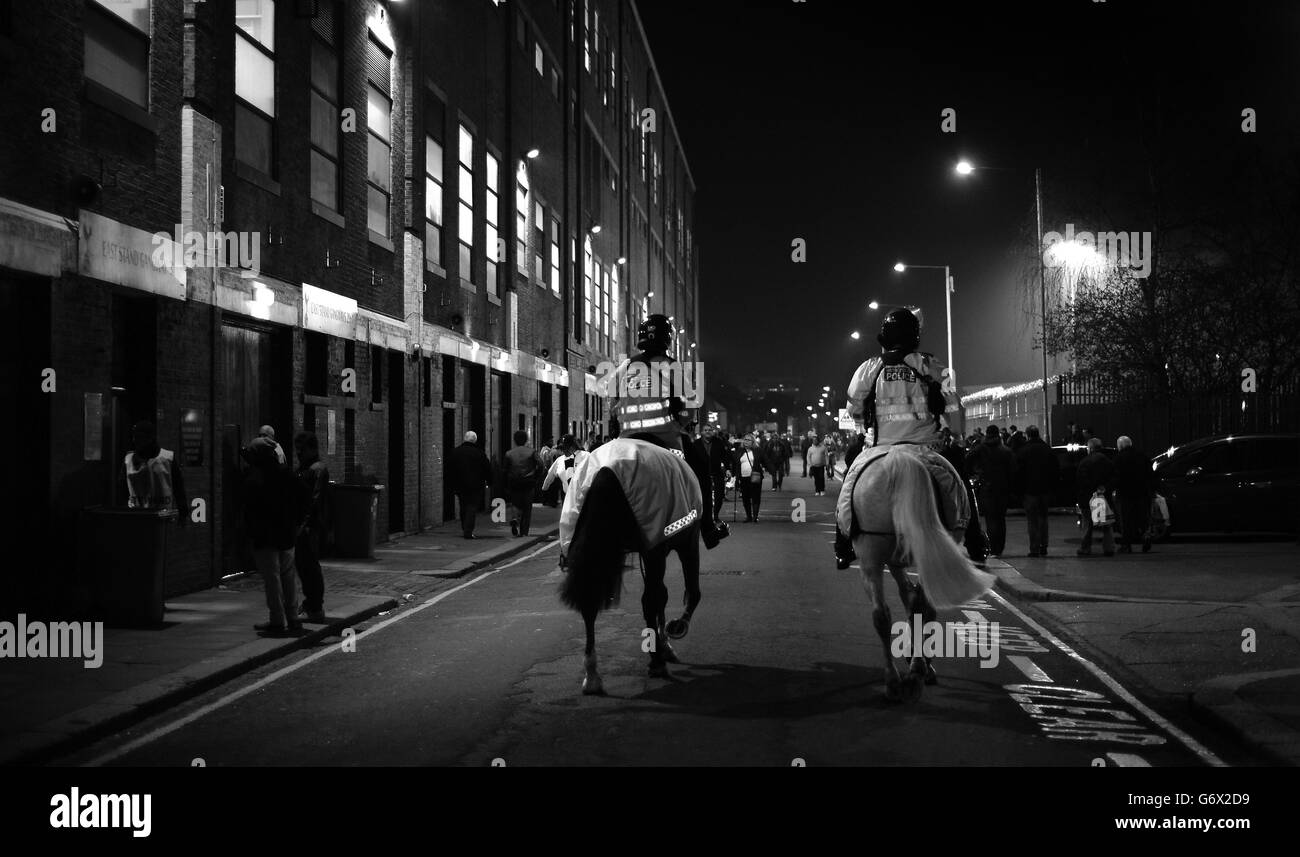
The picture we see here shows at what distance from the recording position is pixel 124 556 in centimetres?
1040

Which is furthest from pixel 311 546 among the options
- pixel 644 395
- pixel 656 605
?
pixel 656 605

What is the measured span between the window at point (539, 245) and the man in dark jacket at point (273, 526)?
2235 centimetres

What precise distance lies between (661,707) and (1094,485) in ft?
38.9

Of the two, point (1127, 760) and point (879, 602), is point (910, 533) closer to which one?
point (879, 602)

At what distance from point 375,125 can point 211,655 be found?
12.8 metres

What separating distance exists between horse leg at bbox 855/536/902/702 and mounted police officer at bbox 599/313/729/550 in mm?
1343

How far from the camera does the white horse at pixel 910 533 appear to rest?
6938 millimetres

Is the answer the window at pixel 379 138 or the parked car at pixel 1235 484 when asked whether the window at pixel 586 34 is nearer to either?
the window at pixel 379 138

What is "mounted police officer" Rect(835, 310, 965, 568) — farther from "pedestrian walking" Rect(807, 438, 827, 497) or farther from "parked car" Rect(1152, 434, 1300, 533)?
"pedestrian walking" Rect(807, 438, 827, 497)

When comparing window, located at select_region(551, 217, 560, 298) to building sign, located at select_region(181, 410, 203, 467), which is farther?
window, located at select_region(551, 217, 560, 298)

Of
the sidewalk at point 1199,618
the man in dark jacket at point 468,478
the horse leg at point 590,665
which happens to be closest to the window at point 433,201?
the man in dark jacket at point 468,478

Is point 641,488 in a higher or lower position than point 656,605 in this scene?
higher

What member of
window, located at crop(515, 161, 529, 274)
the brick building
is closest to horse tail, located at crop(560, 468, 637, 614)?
the brick building

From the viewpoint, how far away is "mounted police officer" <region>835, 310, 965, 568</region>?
24.6 feet
